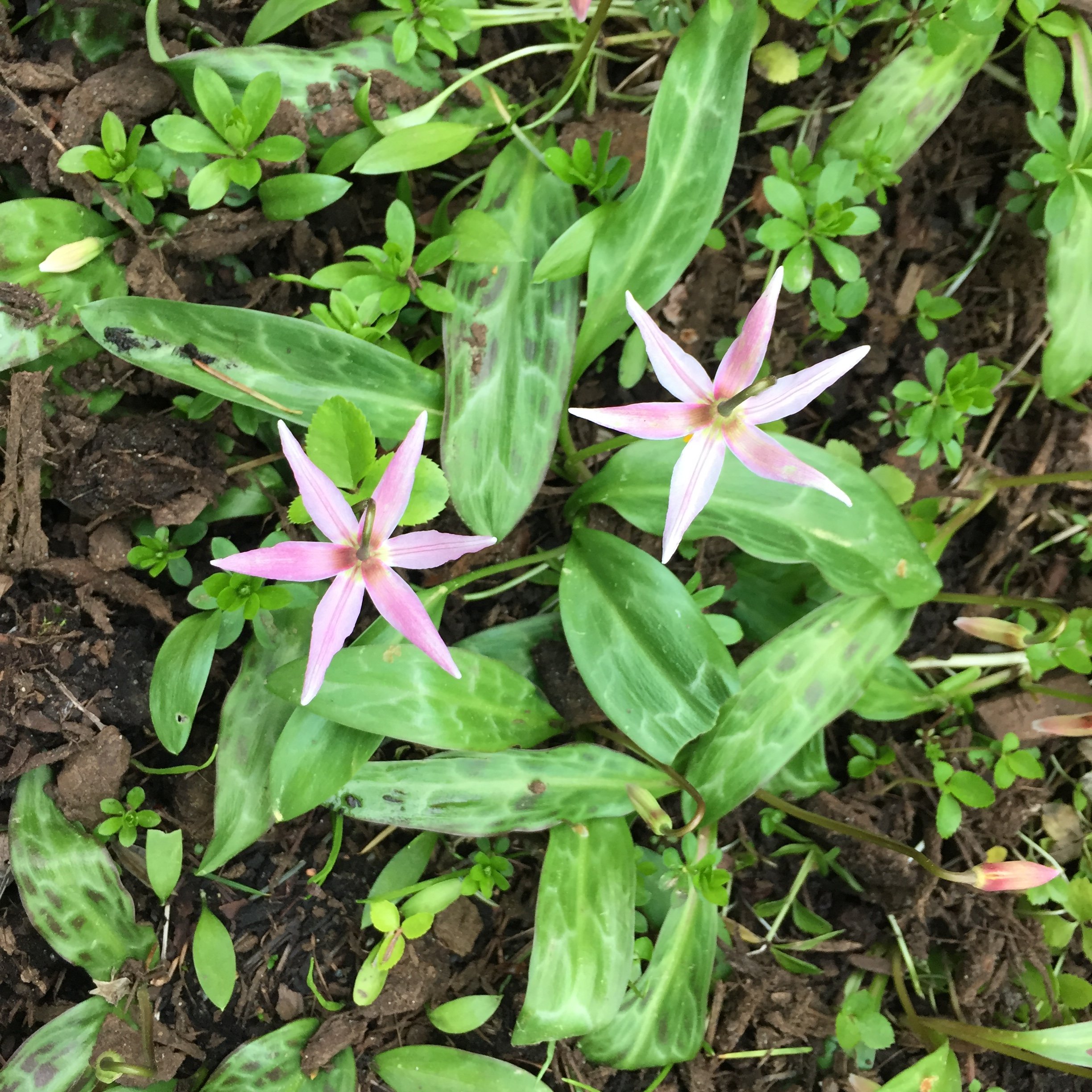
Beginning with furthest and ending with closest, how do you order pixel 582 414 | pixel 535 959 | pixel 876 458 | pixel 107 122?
pixel 876 458
pixel 535 959
pixel 107 122
pixel 582 414

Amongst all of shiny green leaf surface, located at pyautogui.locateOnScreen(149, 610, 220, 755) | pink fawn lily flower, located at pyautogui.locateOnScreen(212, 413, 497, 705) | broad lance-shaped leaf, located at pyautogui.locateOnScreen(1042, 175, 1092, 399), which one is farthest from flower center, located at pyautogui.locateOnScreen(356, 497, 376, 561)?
broad lance-shaped leaf, located at pyautogui.locateOnScreen(1042, 175, 1092, 399)

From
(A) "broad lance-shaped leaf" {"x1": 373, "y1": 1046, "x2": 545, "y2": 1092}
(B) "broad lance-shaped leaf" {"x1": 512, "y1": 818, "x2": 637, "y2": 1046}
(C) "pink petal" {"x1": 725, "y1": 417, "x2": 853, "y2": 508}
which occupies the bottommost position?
(A) "broad lance-shaped leaf" {"x1": 373, "y1": 1046, "x2": 545, "y2": 1092}

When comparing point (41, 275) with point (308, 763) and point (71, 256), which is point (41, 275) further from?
point (308, 763)

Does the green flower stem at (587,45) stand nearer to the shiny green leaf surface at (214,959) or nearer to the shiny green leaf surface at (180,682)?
the shiny green leaf surface at (180,682)

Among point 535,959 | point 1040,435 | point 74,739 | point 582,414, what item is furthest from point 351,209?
point 1040,435

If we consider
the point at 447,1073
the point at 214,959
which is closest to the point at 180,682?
the point at 214,959

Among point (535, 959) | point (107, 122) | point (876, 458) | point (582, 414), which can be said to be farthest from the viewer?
point (876, 458)

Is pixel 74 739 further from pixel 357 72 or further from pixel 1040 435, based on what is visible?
pixel 1040 435

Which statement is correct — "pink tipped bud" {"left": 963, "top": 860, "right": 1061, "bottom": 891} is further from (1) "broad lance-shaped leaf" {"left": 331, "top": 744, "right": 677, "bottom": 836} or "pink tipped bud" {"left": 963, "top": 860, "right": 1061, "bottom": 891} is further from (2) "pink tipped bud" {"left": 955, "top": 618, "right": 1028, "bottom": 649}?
Result: (1) "broad lance-shaped leaf" {"left": 331, "top": 744, "right": 677, "bottom": 836}
